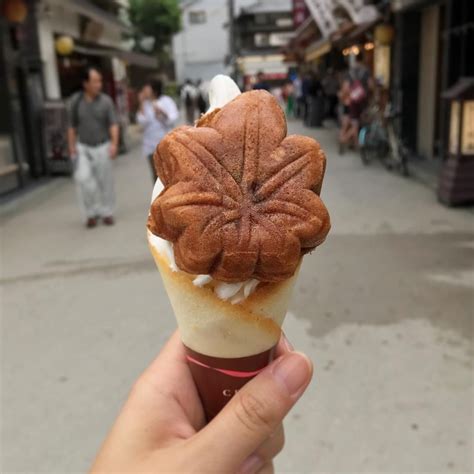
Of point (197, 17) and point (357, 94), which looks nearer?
point (357, 94)

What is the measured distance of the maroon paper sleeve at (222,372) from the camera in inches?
68.6

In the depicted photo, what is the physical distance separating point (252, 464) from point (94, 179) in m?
6.20

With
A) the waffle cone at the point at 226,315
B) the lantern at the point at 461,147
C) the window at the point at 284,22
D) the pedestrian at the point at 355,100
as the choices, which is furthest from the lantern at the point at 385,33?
the window at the point at 284,22

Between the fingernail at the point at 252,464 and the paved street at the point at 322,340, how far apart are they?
1.38m

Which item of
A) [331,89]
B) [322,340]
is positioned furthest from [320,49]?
[322,340]

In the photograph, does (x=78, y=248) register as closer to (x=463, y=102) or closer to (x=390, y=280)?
(x=390, y=280)

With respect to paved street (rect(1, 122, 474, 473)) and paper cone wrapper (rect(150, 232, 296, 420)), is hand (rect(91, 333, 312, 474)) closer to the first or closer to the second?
paper cone wrapper (rect(150, 232, 296, 420))

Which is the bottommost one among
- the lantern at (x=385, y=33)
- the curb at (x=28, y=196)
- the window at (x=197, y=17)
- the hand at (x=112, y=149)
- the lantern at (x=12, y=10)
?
the curb at (x=28, y=196)

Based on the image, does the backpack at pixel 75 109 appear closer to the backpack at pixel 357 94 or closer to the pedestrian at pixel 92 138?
the pedestrian at pixel 92 138

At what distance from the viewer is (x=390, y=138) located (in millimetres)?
11031

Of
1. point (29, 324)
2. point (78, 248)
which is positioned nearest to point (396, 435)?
point (29, 324)

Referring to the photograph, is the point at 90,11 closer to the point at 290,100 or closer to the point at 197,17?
the point at 290,100

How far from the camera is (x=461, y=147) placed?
7785 millimetres

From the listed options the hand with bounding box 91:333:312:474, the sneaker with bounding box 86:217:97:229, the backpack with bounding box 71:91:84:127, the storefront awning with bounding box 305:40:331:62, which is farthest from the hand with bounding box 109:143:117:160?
the storefront awning with bounding box 305:40:331:62
